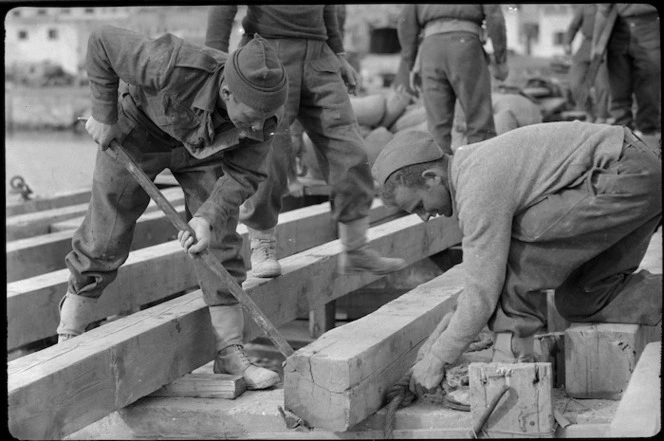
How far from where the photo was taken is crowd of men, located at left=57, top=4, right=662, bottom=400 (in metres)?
3.36

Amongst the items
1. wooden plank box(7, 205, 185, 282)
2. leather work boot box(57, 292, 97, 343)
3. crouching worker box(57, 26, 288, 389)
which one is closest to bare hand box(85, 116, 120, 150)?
crouching worker box(57, 26, 288, 389)

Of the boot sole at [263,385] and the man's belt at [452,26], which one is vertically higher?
the man's belt at [452,26]

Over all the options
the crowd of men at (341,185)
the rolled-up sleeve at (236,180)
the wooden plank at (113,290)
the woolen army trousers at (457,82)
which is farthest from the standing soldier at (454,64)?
the rolled-up sleeve at (236,180)

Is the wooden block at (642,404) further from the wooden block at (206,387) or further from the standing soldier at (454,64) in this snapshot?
the standing soldier at (454,64)

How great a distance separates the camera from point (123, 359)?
3502 mm

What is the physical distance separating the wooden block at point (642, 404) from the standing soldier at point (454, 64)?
130 inches

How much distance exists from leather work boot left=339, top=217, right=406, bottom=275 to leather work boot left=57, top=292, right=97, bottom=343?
1.32 metres

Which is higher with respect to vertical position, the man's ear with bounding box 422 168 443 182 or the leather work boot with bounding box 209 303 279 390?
the man's ear with bounding box 422 168 443 182

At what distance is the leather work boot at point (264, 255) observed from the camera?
4.47m

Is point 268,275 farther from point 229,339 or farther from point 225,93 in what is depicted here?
point 225,93

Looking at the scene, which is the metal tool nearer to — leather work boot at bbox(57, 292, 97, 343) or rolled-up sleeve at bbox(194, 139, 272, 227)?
rolled-up sleeve at bbox(194, 139, 272, 227)

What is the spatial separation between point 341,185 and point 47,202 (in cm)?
311

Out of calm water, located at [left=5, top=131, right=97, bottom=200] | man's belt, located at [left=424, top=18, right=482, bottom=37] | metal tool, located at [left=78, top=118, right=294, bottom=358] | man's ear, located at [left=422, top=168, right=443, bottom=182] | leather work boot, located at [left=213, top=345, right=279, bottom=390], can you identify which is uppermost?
man's belt, located at [left=424, top=18, right=482, bottom=37]

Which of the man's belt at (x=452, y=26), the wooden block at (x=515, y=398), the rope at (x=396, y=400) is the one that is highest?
the man's belt at (x=452, y=26)
